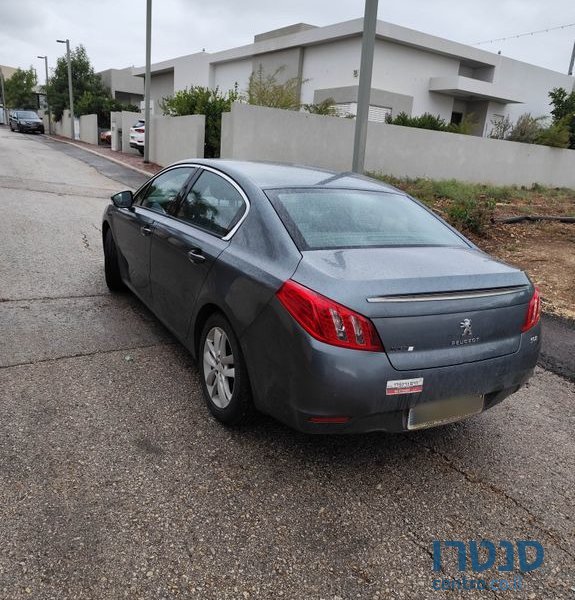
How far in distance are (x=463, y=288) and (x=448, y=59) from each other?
25625 mm

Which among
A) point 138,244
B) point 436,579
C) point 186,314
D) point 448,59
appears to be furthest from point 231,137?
point 448,59

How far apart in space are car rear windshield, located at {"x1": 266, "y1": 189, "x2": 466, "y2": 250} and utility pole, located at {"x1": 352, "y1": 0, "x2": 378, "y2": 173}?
513 centimetres

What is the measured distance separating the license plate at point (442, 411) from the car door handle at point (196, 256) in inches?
62.7

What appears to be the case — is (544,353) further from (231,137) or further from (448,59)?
(448,59)

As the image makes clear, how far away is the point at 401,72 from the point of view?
904 inches

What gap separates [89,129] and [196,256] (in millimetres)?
34980

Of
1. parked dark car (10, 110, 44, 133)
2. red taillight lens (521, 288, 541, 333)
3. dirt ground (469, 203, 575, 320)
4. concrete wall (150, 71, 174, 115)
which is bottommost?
dirt ground (469, 203, 575, 320)

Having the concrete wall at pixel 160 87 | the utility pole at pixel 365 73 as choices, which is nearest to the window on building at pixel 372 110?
the utility pole at pixel 365 73

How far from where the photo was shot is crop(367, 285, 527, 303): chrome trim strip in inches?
99.5

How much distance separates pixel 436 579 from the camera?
2.27 metres

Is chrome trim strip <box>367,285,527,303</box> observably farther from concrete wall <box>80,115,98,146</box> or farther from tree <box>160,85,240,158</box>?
concrete wall <box>80,115,98,146</box>

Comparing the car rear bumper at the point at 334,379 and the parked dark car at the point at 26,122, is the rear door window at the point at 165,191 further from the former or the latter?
the parked dark car at the point at 26,122

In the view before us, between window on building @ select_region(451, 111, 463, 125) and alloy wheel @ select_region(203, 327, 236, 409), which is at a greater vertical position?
window on building @ select_region(451, 111, 463, 125)

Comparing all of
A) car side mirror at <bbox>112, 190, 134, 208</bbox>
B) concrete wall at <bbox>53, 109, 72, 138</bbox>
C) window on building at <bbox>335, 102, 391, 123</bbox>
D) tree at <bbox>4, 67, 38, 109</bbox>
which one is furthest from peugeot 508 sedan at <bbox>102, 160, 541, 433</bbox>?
tree at <bbox>4, 67, 38, 109</bbox>
